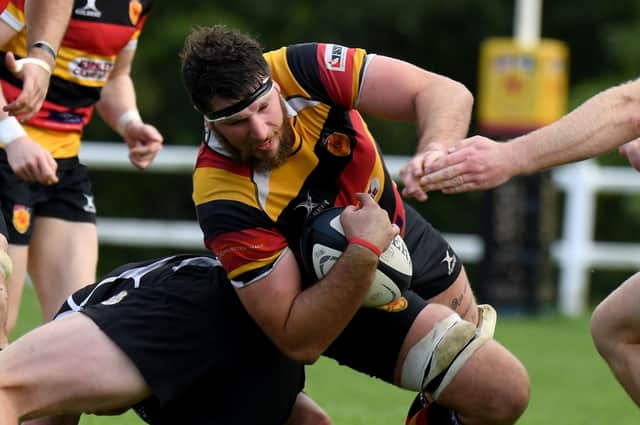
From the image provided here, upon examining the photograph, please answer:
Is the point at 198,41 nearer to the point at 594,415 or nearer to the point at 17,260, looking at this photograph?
the point at 17,260

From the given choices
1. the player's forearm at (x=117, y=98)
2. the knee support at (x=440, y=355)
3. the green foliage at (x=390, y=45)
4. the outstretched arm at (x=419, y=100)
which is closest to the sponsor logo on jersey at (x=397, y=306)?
the knee support at (x=440, y=355)

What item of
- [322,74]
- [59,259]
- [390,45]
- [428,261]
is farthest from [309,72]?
[390,45]

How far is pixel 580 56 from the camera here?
22391 mm

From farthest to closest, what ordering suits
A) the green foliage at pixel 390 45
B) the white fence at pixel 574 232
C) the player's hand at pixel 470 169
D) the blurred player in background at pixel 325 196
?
the green foliage at pixel 390 45, the white fence at pixel 574 232, the blurred player in background at pixel 325 196, the player's hand at pixel 470 169

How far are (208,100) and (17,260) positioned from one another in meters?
1.45

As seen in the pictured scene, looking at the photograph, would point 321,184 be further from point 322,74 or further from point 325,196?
point 322,74

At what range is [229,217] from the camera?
4586mm

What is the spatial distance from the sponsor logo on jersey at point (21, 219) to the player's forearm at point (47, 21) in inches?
33.1

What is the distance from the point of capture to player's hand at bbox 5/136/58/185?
4965mm

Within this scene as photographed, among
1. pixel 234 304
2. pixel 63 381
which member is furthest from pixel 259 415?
pixel 63 381

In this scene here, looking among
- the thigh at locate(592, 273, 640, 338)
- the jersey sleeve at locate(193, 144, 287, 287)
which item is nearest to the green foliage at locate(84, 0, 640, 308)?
the thigh at locate(592, 273, 640, 338)

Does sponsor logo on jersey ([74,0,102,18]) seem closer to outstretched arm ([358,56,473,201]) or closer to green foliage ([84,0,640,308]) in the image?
outstretched arm ([358,56,473,201])

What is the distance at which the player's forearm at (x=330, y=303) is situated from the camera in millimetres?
4453

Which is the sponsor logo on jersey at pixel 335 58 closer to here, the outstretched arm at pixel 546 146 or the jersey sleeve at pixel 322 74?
the jersey sleeve at pixel 322 74
